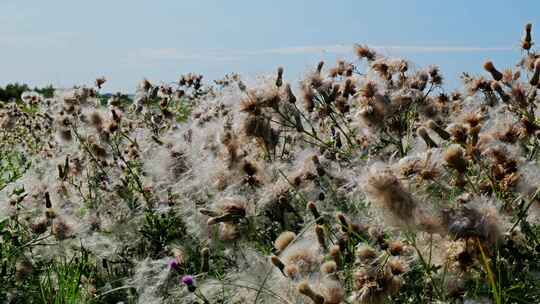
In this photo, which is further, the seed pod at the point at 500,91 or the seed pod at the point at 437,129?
the seed pod at the point at 500,91

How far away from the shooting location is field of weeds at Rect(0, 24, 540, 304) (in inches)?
81.1

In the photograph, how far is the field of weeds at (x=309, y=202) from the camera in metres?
2.06

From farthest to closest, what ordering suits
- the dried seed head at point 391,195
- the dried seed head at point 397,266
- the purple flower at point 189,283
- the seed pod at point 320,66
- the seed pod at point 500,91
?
the seed pod at point 320,66 < the seed pod at point 500,91 < the purple flower at point 189,283 < the dried seed head at point 397,266 < the dried seed head at point 391,195

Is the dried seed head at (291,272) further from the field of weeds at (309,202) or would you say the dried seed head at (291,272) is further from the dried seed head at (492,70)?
the dried seed head at (492,70)

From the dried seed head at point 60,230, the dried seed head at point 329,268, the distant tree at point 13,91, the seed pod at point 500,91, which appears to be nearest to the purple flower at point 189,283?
the dried seed head at point 329,268

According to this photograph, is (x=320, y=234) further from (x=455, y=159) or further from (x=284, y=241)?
(x=455, y=159)

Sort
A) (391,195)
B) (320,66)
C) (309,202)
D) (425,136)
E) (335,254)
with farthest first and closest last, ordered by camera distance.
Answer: (320,66)
(309,202)
(425,136)
(335,254)
(391,195)

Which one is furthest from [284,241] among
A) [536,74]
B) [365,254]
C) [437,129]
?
[536,74]

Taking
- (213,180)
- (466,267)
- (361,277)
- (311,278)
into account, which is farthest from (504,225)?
(213,180)

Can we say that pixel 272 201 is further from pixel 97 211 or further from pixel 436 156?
pixel 97 211

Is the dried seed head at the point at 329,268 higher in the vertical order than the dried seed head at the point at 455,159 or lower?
lower

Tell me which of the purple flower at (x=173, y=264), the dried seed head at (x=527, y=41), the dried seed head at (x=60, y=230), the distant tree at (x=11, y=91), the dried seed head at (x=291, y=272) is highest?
the dried seed head at (x=527, y=41)

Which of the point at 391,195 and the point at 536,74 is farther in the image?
the point at 536,74

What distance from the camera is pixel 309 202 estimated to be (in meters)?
2.50
